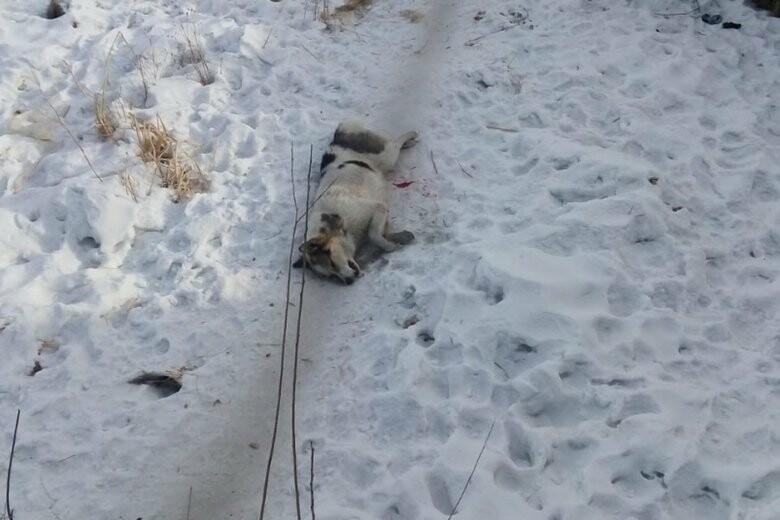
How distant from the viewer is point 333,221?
5.29 m

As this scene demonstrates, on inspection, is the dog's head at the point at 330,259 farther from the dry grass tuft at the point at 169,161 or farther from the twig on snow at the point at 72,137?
the twig on snow at the point at 72,137

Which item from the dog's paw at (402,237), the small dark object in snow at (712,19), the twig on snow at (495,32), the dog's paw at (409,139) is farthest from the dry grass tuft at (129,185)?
the small dark object in snow at (712,19)

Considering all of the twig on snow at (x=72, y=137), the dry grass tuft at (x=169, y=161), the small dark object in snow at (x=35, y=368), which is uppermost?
the dry grass tuft at (x=169, y=161)

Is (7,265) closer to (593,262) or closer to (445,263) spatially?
(445,263)

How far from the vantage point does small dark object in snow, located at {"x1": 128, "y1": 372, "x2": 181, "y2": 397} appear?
14.2 feet

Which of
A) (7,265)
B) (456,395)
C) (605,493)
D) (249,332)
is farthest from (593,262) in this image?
(7,265)

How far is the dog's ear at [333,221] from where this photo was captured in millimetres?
5250

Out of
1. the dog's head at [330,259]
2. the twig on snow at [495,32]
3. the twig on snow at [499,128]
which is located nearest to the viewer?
the dog's head at [330,259]

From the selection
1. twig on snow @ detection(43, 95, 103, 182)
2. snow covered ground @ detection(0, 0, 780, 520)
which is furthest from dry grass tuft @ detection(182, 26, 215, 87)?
twig on snow @ detection(43, 95, 103, 182)

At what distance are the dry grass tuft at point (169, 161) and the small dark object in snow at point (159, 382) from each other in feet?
5.50

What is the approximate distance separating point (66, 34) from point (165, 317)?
12.9 feet

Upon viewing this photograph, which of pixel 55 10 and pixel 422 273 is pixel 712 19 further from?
pixel 55 10

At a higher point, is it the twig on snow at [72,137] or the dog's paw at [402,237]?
the dog's paw at [402,237]

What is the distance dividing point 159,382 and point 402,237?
193 cm
